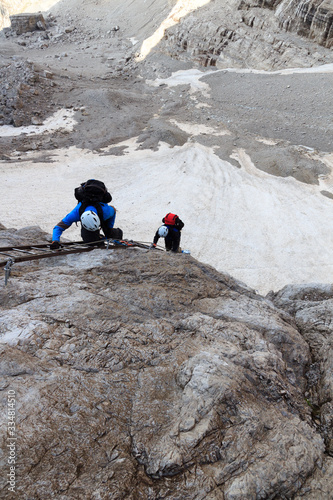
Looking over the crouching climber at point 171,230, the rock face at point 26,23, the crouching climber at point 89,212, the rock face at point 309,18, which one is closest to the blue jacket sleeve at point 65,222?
the crouching climber at point 89,212

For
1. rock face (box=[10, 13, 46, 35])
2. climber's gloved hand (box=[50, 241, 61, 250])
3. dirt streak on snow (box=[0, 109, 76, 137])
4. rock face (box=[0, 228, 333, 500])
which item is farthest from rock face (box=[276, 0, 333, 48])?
rock face (box=[10, 13, 46, 35])

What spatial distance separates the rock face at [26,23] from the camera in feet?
128

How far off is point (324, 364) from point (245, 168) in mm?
12979

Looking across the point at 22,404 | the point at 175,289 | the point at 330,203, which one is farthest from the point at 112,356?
the point at 330,203

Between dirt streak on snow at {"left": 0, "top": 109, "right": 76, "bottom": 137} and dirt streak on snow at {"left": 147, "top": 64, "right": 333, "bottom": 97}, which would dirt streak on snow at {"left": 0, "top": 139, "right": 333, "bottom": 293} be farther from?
dirt streak on snow at {"left": 147, "top": 64, "right": 333, "bottom": 97}

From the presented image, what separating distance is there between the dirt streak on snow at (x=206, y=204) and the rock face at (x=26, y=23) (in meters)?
36.3

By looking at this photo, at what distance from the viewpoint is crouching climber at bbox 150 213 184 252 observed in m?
6.48

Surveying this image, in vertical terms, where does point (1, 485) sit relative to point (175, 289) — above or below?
above

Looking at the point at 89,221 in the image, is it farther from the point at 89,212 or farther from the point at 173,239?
the point at 173,239

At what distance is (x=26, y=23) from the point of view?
39188 millimetres

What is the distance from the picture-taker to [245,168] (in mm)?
15086

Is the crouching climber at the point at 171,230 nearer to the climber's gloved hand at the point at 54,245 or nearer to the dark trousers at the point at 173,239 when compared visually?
the dark trousers at the point at 173,239

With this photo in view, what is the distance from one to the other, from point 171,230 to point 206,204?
6099 millimetres

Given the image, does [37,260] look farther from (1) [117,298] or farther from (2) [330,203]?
(2) [330,203]
